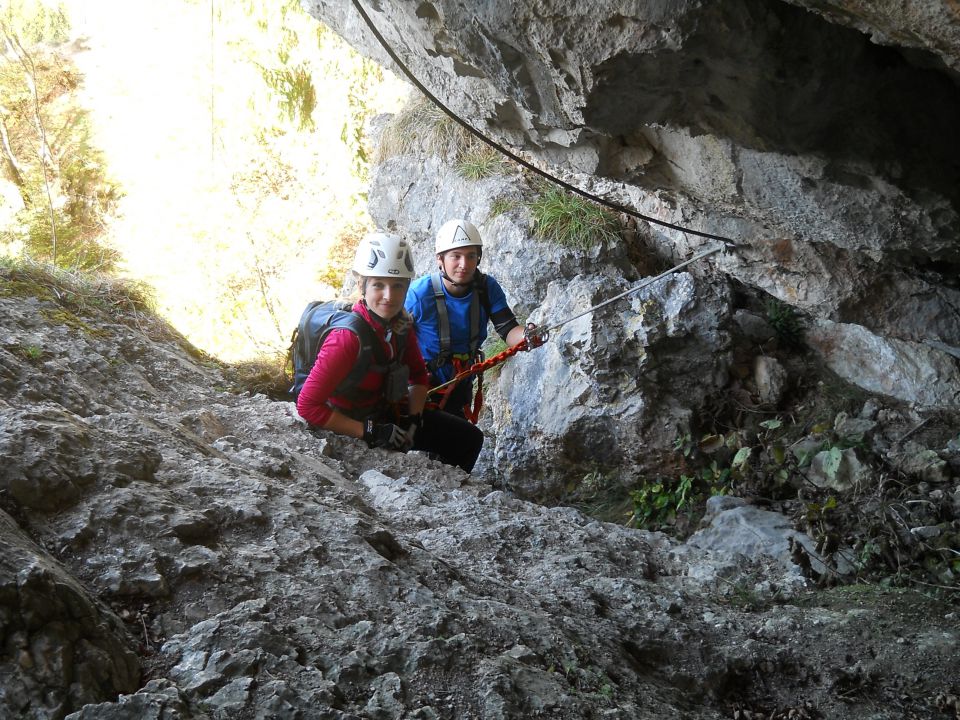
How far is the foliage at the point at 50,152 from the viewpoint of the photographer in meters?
12.1

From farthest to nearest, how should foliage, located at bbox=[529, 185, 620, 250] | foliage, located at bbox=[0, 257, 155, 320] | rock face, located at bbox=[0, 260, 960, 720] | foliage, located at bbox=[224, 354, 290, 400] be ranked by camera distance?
1. foliage, located at bbox=[529, 185, 620, 250]
2. foliage, located at bbox=[224, 354, 290, 400]
3. foliage, located at bbox=[0, 257, 155, 320]
4. rock face, located at bbox=[0, 260, 960, 720]

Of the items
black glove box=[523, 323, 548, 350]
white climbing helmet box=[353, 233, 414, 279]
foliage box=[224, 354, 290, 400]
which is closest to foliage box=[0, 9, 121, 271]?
foliage box=[224, 354, 290, 400]

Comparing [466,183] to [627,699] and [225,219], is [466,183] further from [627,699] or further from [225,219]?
[627,699]

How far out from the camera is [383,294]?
16.9 feet

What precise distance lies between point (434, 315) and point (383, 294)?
1.05 metres

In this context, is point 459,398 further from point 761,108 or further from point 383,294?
point 761,108

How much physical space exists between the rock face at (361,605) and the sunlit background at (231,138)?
28.1ft

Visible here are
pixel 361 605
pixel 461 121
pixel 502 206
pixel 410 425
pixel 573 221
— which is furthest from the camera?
pixel 502 206

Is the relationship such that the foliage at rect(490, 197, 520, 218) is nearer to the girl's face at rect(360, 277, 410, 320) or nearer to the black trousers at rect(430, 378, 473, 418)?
the black trousers at rect(430, 378, 473, 418)

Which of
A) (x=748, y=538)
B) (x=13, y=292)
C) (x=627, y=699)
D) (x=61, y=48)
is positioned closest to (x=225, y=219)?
(x=61, y=48)

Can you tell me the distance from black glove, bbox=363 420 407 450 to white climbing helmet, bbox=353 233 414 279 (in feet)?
3.72

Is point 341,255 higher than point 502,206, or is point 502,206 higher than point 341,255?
point 341,255

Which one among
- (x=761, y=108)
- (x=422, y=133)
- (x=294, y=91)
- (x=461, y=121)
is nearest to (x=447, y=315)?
(x=461, y=121)

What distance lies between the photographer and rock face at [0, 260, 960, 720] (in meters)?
2.06
